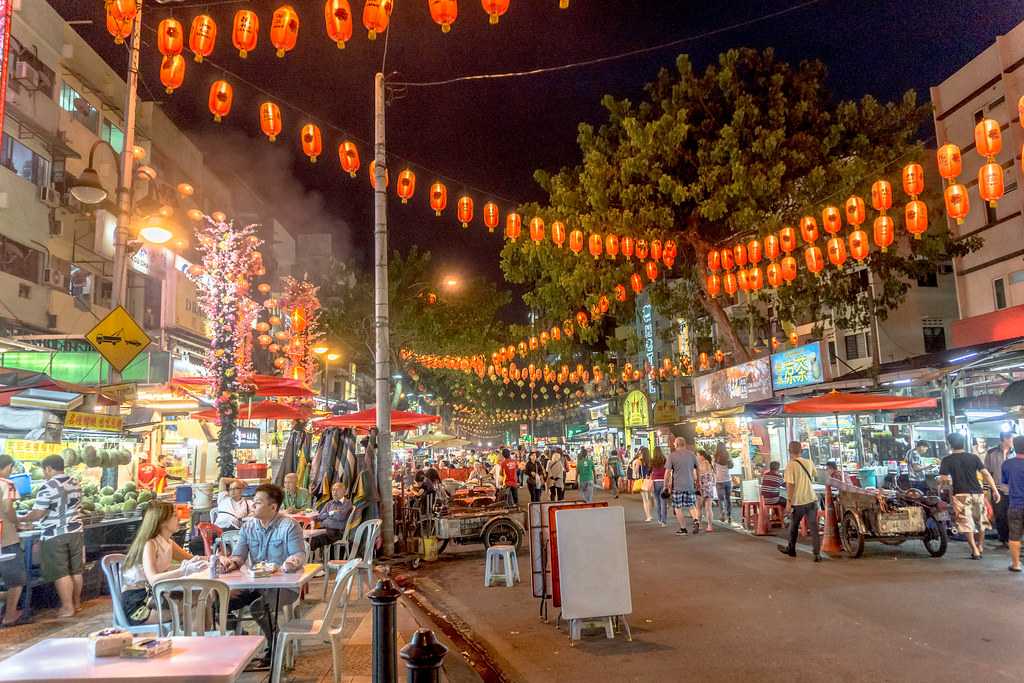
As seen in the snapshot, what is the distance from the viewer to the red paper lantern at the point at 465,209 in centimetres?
1595

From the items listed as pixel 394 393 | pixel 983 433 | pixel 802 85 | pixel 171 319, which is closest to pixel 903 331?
pixel 983 433

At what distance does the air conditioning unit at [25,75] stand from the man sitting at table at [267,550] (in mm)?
19494

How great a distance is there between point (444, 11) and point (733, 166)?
12006 millimetres

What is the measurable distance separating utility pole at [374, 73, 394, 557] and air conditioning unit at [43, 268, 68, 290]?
13034mm

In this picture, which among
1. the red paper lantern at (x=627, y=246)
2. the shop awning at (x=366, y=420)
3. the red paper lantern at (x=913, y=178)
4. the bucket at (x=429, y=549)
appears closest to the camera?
the red paper lantern at (x=913, y=178)

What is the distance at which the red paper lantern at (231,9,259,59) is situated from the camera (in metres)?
9.65

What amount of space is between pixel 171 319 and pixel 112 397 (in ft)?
41.9

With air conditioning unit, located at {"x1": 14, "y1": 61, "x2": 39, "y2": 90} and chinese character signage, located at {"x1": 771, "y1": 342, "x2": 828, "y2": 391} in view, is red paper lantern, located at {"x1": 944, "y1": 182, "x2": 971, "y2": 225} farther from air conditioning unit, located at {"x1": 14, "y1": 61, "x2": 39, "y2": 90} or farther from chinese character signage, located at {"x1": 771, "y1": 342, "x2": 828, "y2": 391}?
air conditioning unit, located at {"x1": 14, "y1": 61, "x2": 39, "y2": 90}

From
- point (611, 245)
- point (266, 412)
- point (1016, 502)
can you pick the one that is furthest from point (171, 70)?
point (1016, 502)

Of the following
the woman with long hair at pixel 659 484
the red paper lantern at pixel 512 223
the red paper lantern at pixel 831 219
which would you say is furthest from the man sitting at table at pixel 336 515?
the red paper lantern at pixel 831 219

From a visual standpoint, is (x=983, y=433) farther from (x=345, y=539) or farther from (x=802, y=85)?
(x=345, y=539)

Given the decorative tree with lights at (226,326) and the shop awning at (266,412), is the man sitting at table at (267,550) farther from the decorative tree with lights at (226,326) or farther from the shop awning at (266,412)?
the shop awning at (266,412)

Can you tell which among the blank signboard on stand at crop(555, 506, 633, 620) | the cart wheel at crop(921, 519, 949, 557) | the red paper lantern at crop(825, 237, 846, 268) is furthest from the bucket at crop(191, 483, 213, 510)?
the red paper lantern at crop(825, 237, 846, 268)

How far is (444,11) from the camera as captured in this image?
9.07 meters
